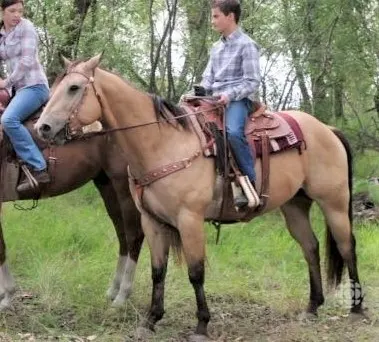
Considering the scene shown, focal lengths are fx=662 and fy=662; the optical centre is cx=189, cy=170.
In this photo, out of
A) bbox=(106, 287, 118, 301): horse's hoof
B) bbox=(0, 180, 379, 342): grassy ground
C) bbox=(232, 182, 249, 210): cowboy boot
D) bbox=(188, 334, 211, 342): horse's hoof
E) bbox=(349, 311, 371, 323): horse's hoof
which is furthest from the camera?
bbox=(106, 287, 118, 301): horse's hoof

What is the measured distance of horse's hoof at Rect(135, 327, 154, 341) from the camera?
Answer: 469cm

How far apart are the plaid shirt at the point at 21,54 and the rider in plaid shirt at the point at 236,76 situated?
1.47 m

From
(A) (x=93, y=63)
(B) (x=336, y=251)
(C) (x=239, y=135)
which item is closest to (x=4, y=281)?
(A) (x=93, y=63)

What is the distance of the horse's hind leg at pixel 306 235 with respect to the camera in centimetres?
552

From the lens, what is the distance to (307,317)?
17.4 feet

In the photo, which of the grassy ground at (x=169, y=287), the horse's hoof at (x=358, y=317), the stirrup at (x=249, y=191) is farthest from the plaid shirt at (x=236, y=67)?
the horse's hoof at (x=358, y=317)

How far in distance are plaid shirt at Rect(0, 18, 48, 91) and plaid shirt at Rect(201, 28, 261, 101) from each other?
4.61ft

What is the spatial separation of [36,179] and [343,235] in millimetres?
2533

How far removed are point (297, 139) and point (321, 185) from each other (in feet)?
1.48

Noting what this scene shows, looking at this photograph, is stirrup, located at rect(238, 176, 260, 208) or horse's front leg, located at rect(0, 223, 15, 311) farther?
horse's front leg, located at rect(0, 223, 15, 311)

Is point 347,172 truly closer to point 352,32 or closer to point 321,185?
point 321,185

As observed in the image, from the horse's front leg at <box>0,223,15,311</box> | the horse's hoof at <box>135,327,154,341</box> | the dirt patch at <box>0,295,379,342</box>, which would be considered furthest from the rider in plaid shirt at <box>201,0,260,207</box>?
the horse's front leg at <box>0,223,15,311</box>

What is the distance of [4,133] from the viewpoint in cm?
527

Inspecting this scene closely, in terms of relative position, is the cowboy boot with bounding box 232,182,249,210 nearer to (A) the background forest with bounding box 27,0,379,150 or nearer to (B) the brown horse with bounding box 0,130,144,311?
(B) the brown horse with bounding box 0,130,144,311
